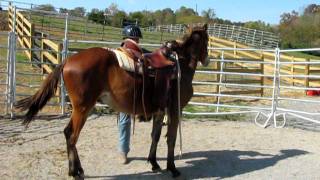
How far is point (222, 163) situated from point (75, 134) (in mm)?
2163

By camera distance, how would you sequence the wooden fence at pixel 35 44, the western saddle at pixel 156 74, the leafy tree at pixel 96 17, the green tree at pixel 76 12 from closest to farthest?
the western saddle at pixel 156 74
the wooden fence at pixel 35 44
the green tree at pixel 76 12
the leafy tree at pixel 96 17

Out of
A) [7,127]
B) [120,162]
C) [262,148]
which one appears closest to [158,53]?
[120,162]

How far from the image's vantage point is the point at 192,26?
6320mm

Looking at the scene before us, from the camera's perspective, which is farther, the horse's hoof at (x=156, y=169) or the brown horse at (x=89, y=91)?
the horse's hoof at (x=156, y=169)

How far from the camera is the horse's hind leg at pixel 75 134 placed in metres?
5.36

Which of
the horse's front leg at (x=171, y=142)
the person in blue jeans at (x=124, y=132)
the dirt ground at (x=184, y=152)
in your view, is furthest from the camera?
the person in blue jeans at (x=124, y=132)

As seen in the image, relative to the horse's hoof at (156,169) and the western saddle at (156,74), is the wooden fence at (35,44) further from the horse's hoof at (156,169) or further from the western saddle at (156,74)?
the horse's hoof at (156,169)

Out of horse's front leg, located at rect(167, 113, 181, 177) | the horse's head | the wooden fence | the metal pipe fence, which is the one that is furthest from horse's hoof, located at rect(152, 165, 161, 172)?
the wooden fence

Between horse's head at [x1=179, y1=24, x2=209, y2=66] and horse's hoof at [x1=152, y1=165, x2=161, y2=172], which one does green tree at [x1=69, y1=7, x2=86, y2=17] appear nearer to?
horse's head at [x1=179, y1=24, x2=209, y2=66]

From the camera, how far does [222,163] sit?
648cm

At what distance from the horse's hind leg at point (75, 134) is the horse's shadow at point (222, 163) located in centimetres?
40

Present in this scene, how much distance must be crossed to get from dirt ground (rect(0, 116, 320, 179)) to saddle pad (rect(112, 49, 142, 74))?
1.32 metres

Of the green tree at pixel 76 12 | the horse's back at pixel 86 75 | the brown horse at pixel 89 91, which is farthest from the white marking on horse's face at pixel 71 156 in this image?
the green tree at pixel 76 12

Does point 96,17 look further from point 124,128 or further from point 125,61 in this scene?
A: point 125,61
